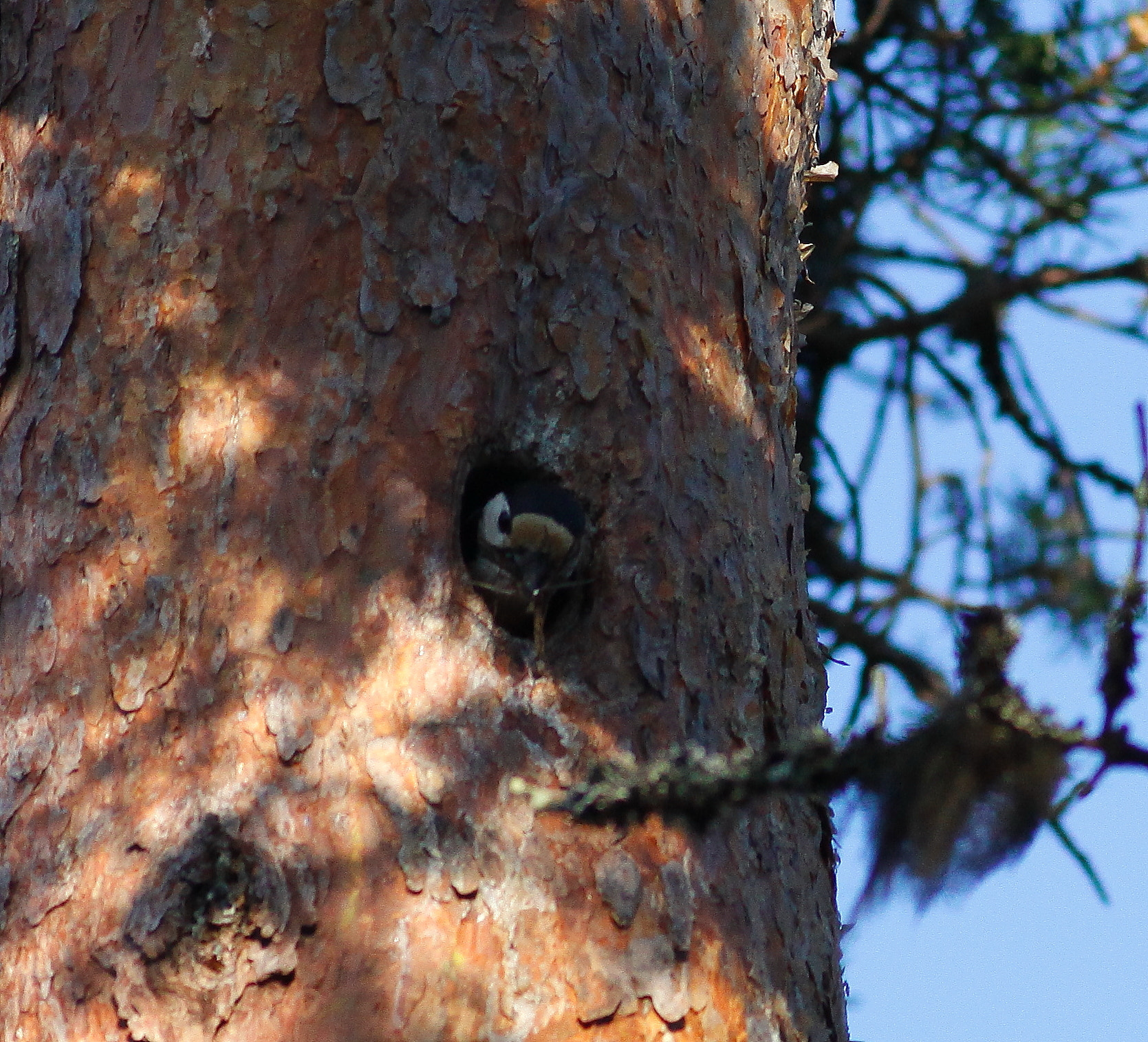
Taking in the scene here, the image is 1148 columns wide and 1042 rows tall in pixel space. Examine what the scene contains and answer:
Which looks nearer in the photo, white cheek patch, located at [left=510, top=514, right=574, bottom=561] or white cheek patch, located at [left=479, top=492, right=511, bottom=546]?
white cheek patch, located at [left=510, top=514, right=574, bottom=561]

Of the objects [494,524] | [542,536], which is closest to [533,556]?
[542,536]

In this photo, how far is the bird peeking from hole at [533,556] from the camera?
7.09 feet

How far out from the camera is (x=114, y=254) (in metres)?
2.11

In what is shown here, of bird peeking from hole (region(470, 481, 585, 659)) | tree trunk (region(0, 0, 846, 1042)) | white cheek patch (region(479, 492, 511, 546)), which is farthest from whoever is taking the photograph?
white cheek patch (region(479, 492, 511, 546))

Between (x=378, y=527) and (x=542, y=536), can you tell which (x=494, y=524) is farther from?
(x=378, y=527)

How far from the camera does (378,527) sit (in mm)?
2016

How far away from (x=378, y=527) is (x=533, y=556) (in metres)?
0.32

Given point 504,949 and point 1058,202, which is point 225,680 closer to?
point 504,949

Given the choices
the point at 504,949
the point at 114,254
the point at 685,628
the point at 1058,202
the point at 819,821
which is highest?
the point at 1058,202

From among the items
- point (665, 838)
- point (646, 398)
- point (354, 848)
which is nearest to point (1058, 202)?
point (646, 398)

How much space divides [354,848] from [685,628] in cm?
60

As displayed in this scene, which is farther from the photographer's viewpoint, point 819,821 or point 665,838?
point 819,821

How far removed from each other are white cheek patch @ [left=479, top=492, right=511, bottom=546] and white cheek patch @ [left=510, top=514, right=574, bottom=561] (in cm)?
2

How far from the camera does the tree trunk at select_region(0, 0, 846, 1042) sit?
178 centimetres
